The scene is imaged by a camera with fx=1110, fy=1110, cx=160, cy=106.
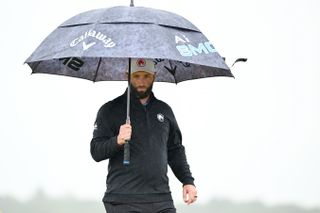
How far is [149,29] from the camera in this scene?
8.20 m

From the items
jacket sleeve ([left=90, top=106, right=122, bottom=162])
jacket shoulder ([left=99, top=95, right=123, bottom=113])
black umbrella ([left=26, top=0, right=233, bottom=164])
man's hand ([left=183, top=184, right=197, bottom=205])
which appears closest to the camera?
black umbrella ([left=26, top=0, right=233, bottom=164])

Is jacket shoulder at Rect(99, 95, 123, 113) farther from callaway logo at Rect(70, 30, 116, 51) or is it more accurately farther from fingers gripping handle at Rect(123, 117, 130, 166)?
callaway logo at Rect(70, 30, 116, 51)

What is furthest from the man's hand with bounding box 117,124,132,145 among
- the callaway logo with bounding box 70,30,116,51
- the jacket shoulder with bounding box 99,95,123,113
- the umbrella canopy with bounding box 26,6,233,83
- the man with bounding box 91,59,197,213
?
the callaway logo with bounding box 70,30,116,51

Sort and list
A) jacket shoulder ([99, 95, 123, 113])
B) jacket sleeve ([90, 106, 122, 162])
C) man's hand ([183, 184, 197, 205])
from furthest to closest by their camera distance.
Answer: man's hand ([183, 184, 197, 205]) → jacket shoulder ([99, 95, 123, 113]) → jacket sleeve ([90, 106, 122, 162])

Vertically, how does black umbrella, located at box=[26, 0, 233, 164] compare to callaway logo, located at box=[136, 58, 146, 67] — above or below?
above

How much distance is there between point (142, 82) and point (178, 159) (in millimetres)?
765

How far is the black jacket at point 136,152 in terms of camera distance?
328 inches

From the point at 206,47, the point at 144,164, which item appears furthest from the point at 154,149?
the point at 206,47

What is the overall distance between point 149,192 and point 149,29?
4.02 ft

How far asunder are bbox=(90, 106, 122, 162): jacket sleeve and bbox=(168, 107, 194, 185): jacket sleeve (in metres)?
0.60

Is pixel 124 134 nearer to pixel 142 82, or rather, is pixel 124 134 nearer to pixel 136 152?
pixel 136 152

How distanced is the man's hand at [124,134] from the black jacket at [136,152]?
59 mm

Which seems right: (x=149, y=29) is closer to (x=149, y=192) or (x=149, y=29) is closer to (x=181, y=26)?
(x=181, y=26)

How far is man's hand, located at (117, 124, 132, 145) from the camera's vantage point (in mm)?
8141
